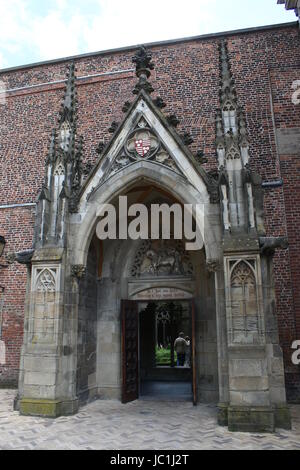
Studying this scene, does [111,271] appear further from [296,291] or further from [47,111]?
[47,111]

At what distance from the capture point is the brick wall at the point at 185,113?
11.0m

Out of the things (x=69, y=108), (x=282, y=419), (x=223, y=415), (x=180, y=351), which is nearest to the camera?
(x=282, y=419)

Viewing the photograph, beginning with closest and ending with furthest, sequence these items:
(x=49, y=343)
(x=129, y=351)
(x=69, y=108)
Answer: (x=49, y=343) < (x=69, y=108) < (x=129, y=351)

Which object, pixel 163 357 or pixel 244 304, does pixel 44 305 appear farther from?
pixel 163 357

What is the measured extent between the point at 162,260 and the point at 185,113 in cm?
512

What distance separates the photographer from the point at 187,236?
10070 mm

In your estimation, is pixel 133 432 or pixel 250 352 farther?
pixel 250 352

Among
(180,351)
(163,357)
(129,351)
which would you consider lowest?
(163,357)

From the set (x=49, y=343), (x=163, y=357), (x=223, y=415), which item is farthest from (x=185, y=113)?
(x=163, y=357)

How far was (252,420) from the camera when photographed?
6.41 metres
